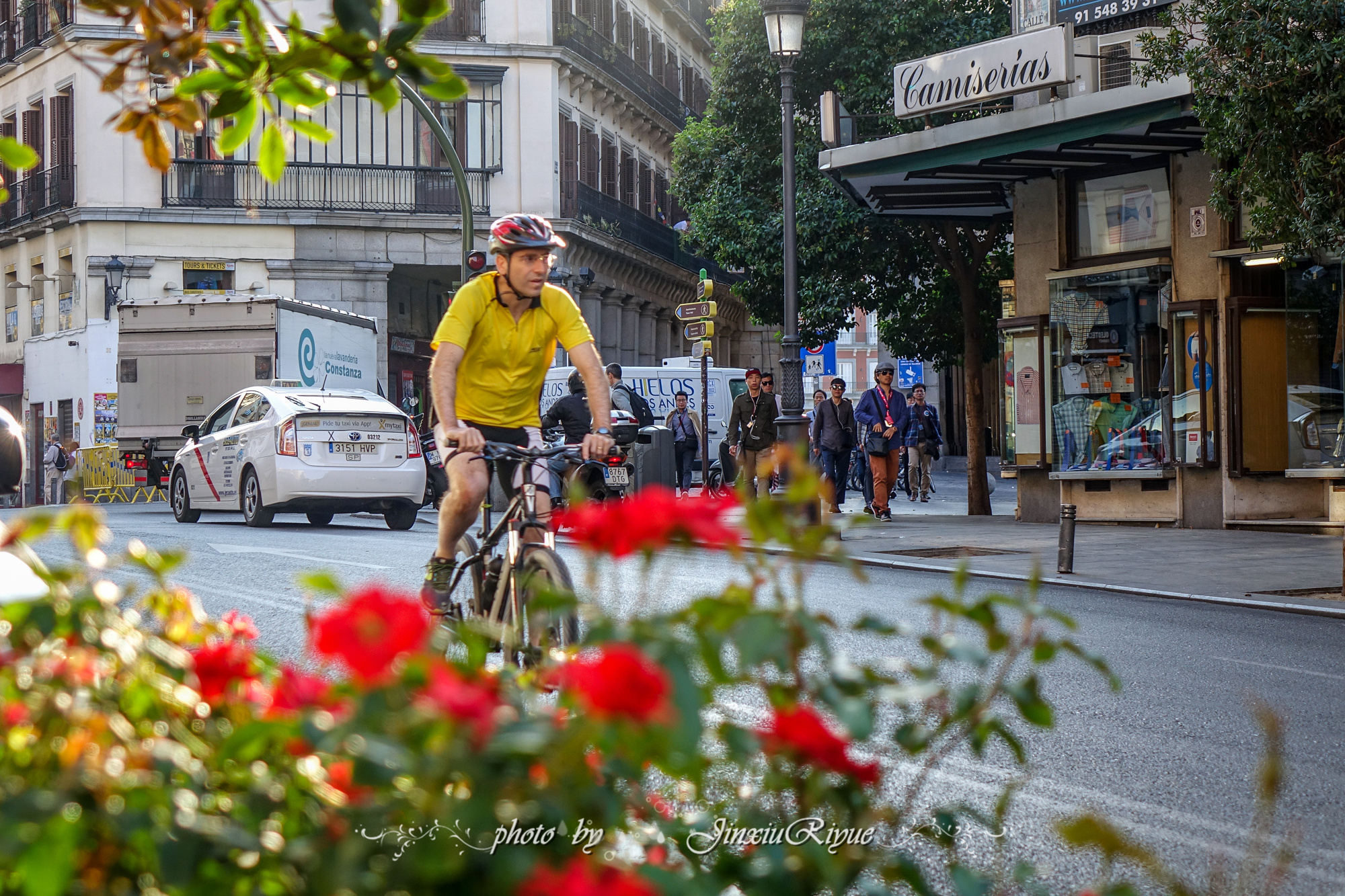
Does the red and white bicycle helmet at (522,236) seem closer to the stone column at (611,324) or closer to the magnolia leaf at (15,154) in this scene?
the magnolia leaf at (15,154)

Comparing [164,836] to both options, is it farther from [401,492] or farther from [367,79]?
[401,492]

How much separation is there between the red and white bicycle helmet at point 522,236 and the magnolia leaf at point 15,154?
10.4 ft

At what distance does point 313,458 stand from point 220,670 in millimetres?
15588

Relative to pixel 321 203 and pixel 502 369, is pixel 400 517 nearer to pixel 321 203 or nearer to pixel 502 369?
pixel 502 369

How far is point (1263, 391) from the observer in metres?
16.8

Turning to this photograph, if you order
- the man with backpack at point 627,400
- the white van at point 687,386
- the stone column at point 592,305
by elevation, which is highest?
the stone column at point 592,305

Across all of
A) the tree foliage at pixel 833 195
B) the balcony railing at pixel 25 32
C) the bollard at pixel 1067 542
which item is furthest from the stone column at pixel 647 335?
the bollard at pixel 1067 542

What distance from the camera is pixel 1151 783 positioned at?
16.6ft

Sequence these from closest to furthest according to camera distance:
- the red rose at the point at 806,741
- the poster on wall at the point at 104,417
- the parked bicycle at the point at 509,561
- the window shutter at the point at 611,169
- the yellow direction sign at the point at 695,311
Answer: the red rose at the point at 806,741
the parked bicycle at the point at 509,561
the yellow direction sign at the point at 695,311
the poster on wall at the point at 104,417
the window shutter at the point at 611,169

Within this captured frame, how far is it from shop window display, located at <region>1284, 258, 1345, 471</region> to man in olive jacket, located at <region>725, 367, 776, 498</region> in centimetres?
633

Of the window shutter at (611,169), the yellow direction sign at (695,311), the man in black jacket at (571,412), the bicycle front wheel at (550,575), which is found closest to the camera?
the bicycle front wheel at (550,575)

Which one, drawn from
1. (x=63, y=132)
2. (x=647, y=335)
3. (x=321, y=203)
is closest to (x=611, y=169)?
(x=647, y=335)

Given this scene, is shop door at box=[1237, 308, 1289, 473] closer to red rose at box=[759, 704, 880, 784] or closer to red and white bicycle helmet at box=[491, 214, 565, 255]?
red and white bicycle helmet at box=[491, 214, 565, 255]

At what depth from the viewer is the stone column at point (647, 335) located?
4522 centimetres
